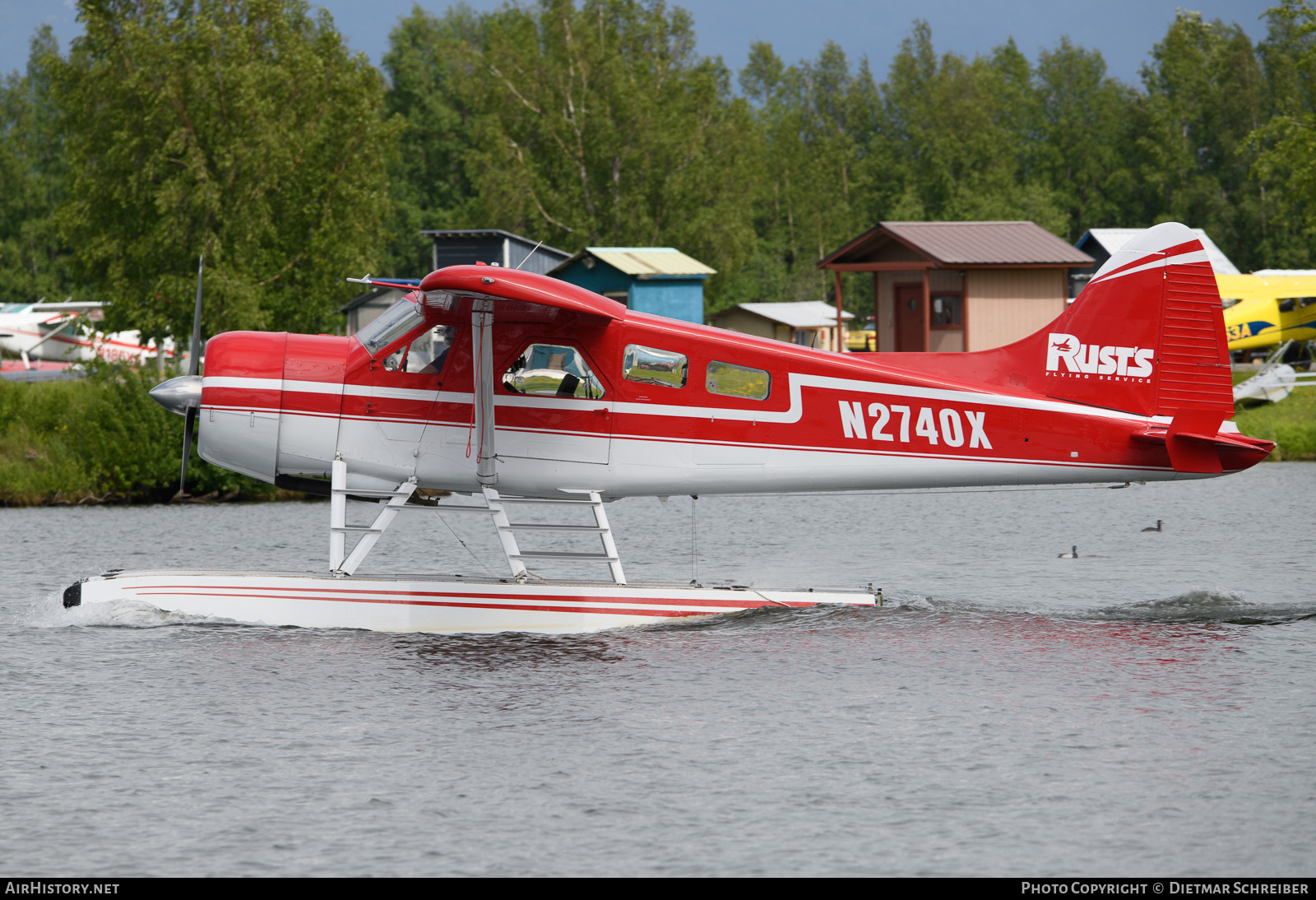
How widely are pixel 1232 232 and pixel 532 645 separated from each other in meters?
65.2

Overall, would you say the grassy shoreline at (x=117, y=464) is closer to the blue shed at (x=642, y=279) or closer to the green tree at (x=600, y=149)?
the blue shed at (x=642, y=279)

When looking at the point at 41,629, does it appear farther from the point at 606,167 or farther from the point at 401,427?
the point at 606,167

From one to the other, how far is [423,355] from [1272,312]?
1191 inches

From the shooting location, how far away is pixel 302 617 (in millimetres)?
10203

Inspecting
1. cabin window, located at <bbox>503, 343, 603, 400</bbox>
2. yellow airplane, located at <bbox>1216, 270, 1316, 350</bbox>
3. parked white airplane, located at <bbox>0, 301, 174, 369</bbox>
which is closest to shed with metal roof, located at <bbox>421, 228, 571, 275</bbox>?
parked white airplane, located at <bbox>0, 301, 174, 369</bbox>

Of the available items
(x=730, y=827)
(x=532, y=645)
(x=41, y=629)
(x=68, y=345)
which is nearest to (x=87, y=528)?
(x=41, y=629)

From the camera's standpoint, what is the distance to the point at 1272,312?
3453 cm

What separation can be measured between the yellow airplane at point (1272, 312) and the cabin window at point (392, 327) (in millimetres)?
28729

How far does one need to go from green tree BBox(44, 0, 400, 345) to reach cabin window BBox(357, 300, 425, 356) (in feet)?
60.3

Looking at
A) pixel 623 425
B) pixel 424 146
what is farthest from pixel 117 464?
pixel 424 146

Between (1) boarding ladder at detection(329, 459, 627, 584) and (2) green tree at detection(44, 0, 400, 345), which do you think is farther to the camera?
(2) green tree at detection(44, 0, 400, 345)

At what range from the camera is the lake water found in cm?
614

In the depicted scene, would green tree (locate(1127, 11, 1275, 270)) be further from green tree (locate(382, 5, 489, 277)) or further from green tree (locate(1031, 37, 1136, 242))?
green tree (locate(382, 5, 489, 277))

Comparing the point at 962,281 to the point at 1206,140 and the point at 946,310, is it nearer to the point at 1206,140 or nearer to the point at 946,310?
the point at 946,310
